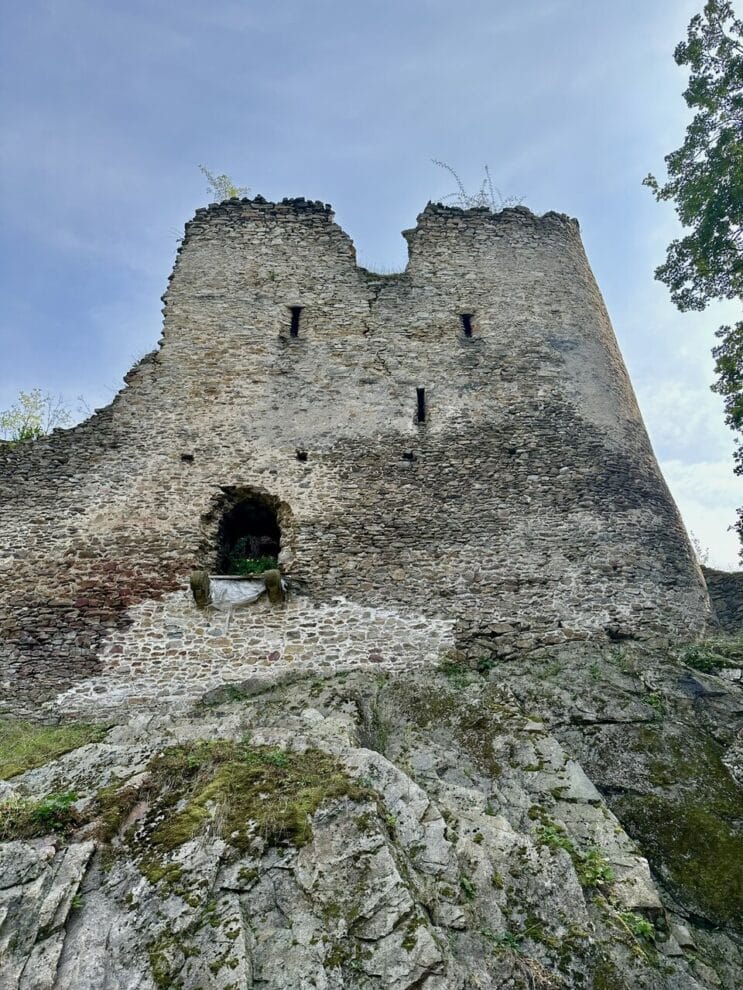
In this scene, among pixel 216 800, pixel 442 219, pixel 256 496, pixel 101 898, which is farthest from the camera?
pixel 442 219

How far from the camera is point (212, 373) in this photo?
34.7 ft

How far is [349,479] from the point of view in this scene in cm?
948

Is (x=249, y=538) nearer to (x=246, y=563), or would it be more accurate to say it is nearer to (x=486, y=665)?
(x=246, y=563)

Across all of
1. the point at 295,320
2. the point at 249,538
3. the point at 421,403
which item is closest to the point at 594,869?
the point at 249,538

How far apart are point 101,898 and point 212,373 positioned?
26.8ft

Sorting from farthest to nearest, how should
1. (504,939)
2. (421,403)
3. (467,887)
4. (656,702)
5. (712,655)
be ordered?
(421,403) < (712,655) < (656,702) < (467,887) < (504,939)

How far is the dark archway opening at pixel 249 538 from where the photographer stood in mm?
9273

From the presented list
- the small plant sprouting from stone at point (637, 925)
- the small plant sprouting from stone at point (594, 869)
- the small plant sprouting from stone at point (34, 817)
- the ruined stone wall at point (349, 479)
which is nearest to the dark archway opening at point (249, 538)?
the ruined stone wall at point (349, 479)

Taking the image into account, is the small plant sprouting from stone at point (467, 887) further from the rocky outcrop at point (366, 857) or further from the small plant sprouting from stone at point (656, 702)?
the small plant sprouting from stone at point (656, 702)

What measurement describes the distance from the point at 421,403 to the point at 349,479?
6.57 feet

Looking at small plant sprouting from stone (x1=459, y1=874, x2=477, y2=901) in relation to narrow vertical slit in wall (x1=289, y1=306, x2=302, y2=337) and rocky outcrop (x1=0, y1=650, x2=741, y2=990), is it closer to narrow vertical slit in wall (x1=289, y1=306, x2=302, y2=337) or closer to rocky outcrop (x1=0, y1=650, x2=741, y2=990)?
rocky outcrop (x1=0, y1=650, x2=741, y2=990)

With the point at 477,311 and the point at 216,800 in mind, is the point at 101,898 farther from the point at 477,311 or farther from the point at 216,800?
the point at 477,311

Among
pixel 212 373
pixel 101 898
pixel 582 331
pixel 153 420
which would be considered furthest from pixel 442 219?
pixel 101 898

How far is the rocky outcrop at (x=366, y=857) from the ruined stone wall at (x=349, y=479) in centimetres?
155
